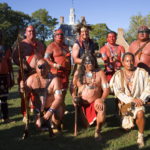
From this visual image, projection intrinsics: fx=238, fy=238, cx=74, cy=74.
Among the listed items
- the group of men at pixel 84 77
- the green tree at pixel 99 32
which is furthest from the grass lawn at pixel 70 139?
the green tree at pixel 99 32

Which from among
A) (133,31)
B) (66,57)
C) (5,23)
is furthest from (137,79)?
(133,31)

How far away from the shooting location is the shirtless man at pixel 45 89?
14.7 feet

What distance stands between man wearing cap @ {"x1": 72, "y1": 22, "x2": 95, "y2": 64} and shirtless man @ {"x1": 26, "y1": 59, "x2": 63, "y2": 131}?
116 cm

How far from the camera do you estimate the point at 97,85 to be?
491cm

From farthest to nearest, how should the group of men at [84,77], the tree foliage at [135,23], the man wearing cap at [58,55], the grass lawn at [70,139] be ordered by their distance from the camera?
the tree foliage at [135,23] → the man wearing cap at [58,55] → the group of men at [84,77] → the grass lawn at [70,139]

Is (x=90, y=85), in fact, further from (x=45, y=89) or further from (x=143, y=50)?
(x=143, y=50)

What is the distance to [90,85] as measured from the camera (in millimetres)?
4922

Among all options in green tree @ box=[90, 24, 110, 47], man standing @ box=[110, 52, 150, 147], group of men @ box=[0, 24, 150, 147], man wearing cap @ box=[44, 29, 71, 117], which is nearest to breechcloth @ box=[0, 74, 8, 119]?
group of men @ box=[0, 24, 150, 147]

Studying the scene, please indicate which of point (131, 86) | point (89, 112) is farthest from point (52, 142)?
point (131, 86)

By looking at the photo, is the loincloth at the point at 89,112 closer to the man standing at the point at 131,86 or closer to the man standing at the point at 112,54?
the man standing at the point at 131,86

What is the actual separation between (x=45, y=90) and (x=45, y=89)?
0.8 inches

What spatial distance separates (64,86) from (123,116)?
2.08 metres

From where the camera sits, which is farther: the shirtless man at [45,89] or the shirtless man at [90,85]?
the shirtless man at [90,85]

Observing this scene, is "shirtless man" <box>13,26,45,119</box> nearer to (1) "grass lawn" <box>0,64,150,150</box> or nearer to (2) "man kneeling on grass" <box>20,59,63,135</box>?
(2) "man kneeling on grass" <box>20,59,63,135</box>
